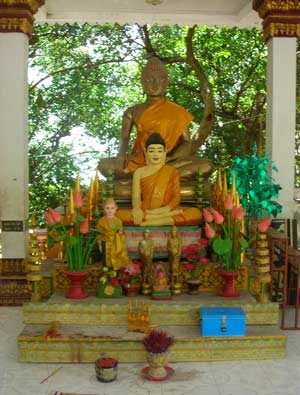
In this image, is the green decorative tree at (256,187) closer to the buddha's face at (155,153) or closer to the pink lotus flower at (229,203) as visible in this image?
the buddha's face at (155,153)

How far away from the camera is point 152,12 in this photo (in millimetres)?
8539

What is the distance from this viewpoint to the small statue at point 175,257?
5.55 meters

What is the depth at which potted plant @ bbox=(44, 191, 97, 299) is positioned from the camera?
535 centimetres

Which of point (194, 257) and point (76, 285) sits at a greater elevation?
point (194, 257)

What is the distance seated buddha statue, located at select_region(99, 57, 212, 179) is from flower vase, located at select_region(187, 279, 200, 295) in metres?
1.63

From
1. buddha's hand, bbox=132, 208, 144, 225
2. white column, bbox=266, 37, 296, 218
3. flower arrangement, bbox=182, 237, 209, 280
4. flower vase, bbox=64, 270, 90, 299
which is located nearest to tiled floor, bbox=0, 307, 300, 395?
flower vase, bbox=64, 270, 90, 299

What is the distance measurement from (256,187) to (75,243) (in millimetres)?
2418

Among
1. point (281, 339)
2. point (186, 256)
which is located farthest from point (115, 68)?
point (281, 339)

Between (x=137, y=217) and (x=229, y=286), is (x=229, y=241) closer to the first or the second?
(x=229, y=286)

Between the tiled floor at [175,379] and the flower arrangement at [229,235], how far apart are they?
101cm

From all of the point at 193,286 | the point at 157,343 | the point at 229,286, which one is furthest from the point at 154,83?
the point at 157,343

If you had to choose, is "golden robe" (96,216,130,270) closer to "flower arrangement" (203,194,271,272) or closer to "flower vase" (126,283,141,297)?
"flower vase" (126,283,141,297)

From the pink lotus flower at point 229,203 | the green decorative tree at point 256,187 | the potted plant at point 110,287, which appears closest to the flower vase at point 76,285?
the potted plant at point 110,287

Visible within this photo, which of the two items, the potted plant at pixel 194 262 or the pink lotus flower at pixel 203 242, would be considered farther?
the pink lotus flower at pixel 203 242
